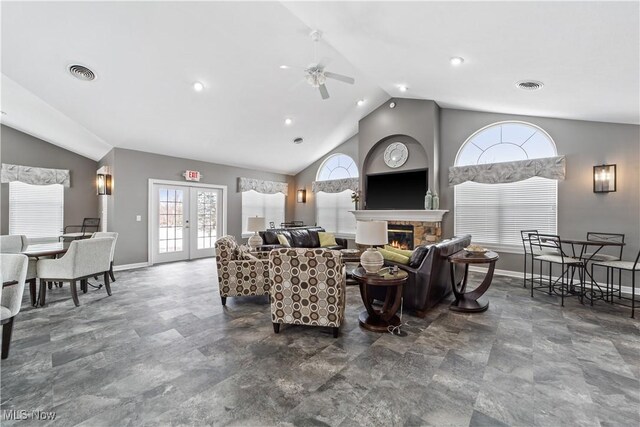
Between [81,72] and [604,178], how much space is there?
8.00 metres

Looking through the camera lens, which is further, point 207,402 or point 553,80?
point 553,80

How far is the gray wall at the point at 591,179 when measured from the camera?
418 centimetres

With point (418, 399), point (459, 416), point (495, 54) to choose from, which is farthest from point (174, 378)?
point (495, 54)

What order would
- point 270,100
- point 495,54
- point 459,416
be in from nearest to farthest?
point 459,416 → point 495,54 → point 270,100

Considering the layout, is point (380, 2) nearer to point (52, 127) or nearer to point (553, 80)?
point (553, 80)

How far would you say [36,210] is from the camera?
6.10m

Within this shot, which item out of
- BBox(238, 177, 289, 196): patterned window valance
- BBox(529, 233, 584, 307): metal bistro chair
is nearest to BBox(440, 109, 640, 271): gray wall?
BBox(529, 233, 584, 307): metal bistro chair

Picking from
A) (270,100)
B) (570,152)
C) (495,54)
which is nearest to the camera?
(495,54)

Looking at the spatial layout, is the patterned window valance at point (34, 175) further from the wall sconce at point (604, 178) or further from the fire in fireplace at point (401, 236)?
the wall sconce at point (604, 178)

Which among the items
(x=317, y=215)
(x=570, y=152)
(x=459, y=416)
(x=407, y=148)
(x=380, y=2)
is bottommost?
(x=459, y=416)

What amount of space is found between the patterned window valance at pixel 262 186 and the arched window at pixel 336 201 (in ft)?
3.90

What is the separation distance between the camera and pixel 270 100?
5.20m

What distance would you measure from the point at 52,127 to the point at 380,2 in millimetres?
6480
